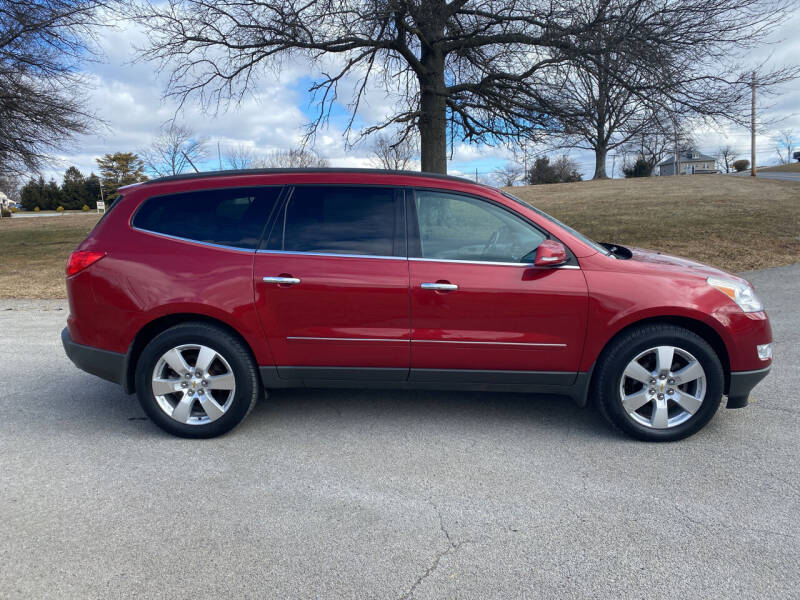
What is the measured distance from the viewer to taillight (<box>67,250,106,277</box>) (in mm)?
3857

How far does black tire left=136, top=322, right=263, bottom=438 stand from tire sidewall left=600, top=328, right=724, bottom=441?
2410 mm

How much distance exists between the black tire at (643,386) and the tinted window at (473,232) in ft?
2.83

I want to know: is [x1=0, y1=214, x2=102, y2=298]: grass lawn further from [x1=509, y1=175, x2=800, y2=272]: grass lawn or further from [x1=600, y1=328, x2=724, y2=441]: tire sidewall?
[x1=509, y1=175, x2=800, y2=272]: grass lawn

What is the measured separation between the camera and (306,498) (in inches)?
120

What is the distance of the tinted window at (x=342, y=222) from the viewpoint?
149 inches

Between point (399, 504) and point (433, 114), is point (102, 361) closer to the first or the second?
point (399, 504)

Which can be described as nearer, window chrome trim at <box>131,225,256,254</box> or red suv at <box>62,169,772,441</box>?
red suv at <box>62,169,772,441</box>

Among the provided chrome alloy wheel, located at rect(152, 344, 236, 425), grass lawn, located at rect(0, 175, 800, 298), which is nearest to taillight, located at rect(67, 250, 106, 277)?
chrome alloy wheel, located at rect(152, 344, 236, 425)

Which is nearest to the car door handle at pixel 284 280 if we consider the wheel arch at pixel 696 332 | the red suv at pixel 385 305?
the red suv at pixel 385 305

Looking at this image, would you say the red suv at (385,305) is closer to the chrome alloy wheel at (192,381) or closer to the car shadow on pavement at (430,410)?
the chrome alloy wheel at (192,381)

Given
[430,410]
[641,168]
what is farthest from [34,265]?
[641,168]

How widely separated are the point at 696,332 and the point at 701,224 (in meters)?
14.1

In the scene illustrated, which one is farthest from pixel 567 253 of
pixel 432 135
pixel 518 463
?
pixel 432 135

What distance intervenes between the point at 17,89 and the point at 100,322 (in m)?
14.7
